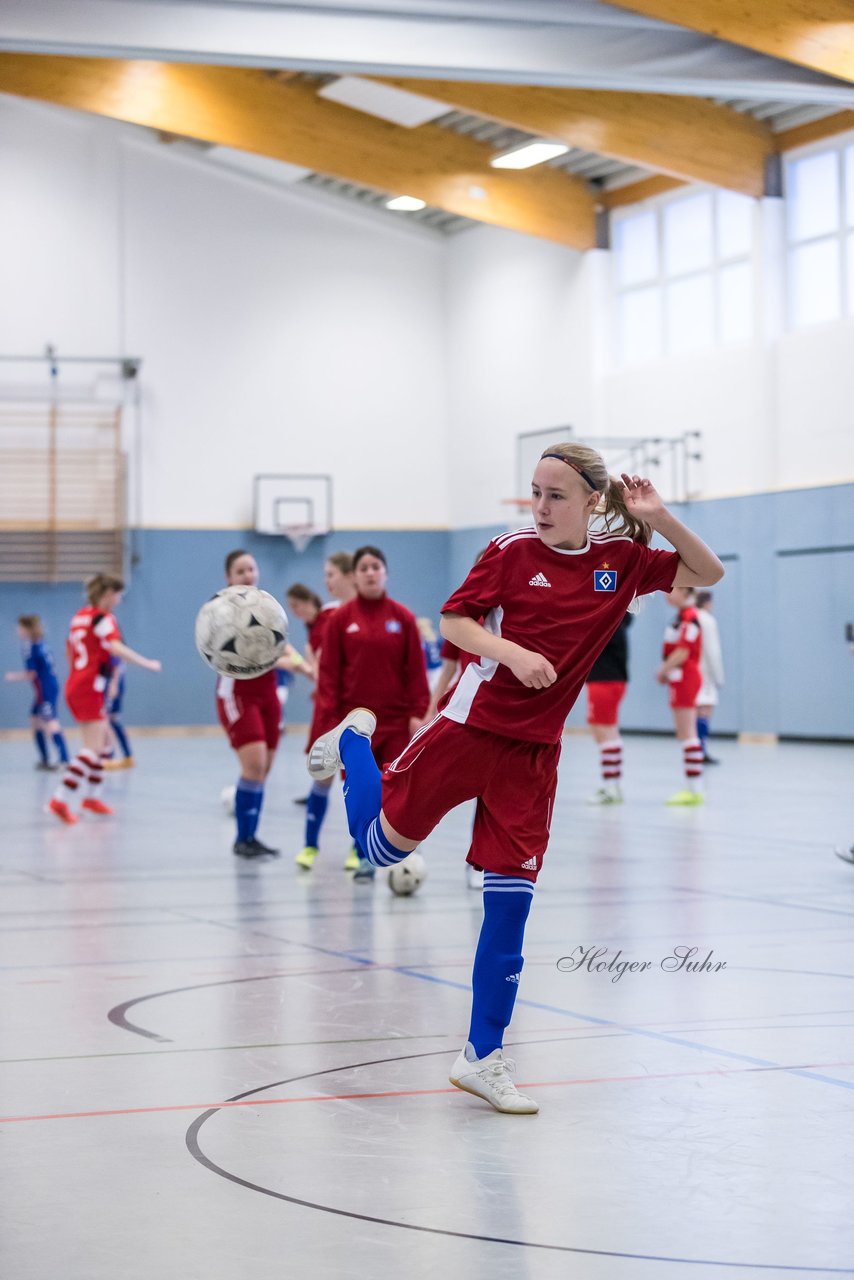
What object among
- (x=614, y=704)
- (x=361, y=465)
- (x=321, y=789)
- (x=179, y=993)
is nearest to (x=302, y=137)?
(x=361, y=465)

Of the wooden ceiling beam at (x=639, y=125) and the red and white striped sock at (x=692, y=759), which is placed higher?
the wooden ceiling beam at (x=639, y=125)

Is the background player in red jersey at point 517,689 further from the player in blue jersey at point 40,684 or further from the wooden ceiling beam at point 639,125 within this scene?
the wooden ceiling beam at point 639,125

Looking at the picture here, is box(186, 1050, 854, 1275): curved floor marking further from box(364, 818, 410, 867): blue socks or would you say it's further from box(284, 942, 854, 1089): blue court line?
box(284, 942, 854, 1089): blue court line

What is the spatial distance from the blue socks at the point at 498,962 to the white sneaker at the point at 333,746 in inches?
43.3

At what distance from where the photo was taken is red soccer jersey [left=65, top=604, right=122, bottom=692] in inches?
499

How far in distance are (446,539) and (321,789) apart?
67.6ft

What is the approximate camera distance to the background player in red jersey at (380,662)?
352 inches

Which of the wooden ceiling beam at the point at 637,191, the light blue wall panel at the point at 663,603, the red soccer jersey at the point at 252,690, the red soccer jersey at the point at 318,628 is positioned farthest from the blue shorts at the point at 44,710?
the wooden ceiling beam at the point at 637,191

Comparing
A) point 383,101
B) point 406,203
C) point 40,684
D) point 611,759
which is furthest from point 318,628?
point 406,203

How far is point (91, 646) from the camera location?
12.7 m

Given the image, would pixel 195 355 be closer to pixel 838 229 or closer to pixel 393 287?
pixel 393 287

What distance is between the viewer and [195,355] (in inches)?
1080

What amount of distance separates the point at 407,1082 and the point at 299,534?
2380 cm

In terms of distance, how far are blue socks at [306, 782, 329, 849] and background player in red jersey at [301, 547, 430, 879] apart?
0.69 meters
